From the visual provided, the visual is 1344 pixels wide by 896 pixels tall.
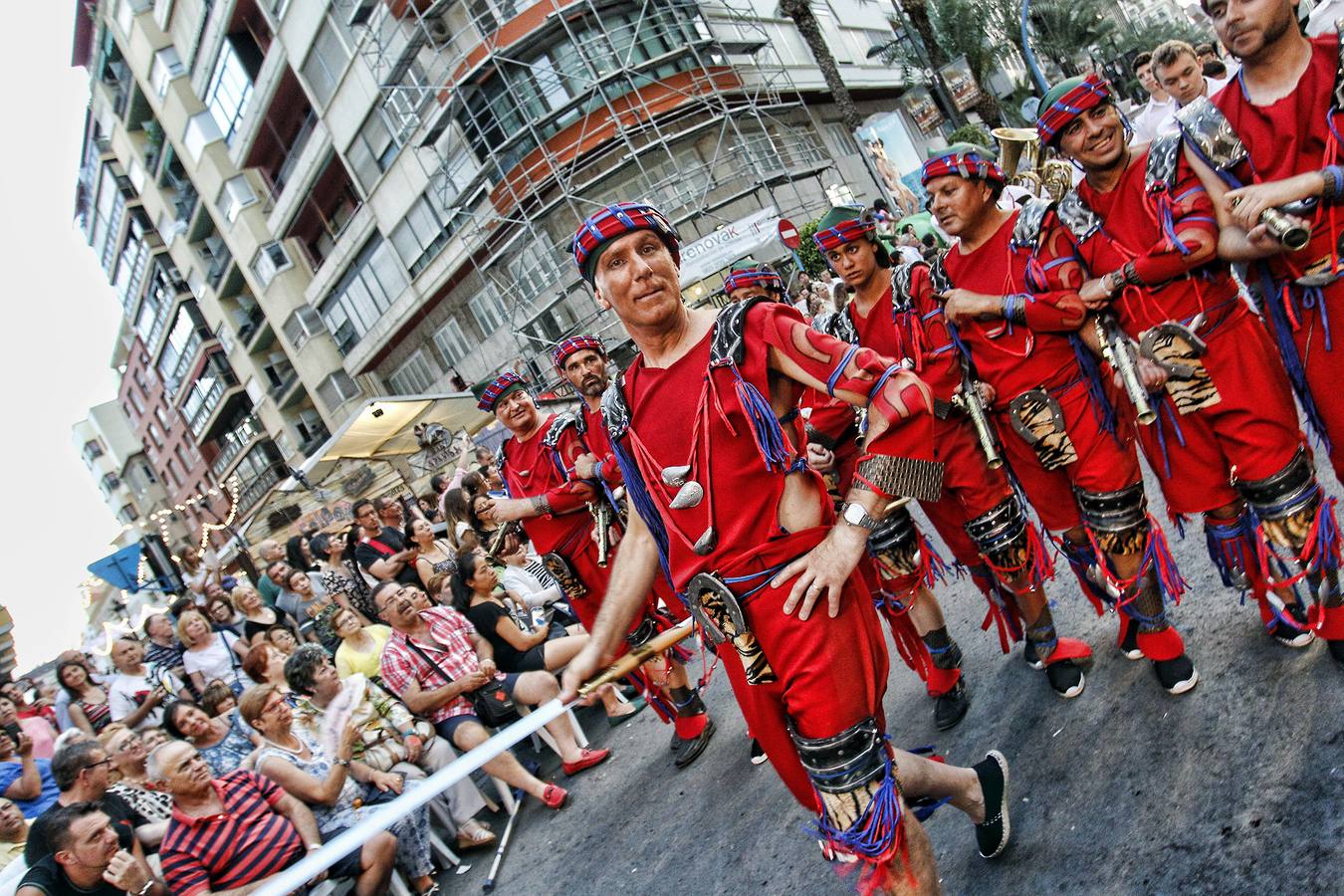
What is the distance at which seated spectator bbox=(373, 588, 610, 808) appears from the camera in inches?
232

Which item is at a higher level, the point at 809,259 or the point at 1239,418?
the point at 809,259

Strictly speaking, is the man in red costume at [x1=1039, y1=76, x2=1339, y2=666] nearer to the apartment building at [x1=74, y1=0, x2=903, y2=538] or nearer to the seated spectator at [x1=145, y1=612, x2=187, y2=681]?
the seated spectator at [x1=145, y1=612, x2=187, y2=681]

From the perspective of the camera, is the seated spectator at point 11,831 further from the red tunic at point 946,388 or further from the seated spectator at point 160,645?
the red tunic at point 946,388

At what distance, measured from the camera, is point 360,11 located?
2761 cm

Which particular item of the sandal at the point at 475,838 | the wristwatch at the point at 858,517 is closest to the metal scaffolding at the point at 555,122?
the sandal at the point at 475,838

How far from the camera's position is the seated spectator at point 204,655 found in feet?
24.4

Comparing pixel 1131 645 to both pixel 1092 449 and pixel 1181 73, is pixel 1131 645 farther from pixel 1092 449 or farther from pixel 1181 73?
pixel 1181 73

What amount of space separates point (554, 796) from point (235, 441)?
53204 mm

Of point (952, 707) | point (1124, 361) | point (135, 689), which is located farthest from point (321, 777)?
point (1124, 361)

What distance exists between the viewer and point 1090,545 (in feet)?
12.2

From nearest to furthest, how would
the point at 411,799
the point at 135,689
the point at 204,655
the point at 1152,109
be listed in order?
the point at 411,799 < the point at 135,689 < the point at 204,655 < the point at 1152,109

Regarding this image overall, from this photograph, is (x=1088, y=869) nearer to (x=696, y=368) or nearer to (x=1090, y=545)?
(x=1090, y=545)

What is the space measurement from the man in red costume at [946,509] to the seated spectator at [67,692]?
22.9 ft

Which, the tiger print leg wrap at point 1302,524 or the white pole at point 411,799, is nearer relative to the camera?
the white pole at point 411,799
